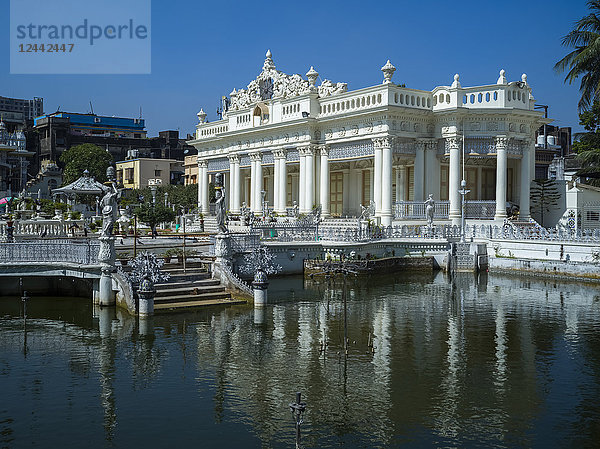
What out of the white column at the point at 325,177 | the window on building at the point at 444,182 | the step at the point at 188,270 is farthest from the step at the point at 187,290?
the window on building at the point at 444,182

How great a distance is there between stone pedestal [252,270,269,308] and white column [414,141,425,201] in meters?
18.7

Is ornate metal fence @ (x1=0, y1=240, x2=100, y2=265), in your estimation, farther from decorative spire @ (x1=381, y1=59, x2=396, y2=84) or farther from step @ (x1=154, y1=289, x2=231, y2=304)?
decorative spire @ (x1=381, y1=59, x2=396, y2=84)

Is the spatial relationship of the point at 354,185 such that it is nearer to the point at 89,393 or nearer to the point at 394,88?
the point at 394,88

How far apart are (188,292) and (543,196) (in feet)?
89.3

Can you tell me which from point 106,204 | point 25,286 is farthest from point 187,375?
point 25,286

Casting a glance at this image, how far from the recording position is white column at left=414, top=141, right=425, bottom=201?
4006 centimetres

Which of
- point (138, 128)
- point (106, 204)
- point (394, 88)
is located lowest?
point (106, 204)

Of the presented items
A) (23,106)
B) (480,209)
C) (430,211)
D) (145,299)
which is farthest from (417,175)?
(23,106)

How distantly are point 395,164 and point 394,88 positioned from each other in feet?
20.3

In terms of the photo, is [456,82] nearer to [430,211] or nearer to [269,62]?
[430,211]

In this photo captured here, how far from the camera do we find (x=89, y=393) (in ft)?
45.9

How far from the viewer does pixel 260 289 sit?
2402 cm

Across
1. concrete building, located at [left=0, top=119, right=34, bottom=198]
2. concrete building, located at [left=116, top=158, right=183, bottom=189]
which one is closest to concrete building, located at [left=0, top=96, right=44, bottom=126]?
concrete building, located at [left=116, top=158, right=183, bottom=189]

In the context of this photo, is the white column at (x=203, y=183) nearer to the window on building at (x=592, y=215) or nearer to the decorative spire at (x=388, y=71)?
the decorative spire at (x=388, y=71)
